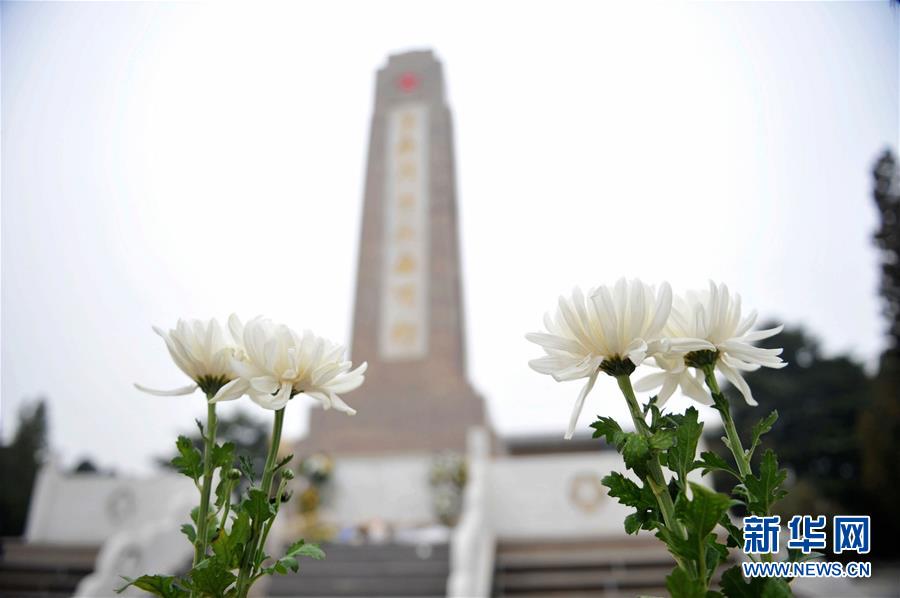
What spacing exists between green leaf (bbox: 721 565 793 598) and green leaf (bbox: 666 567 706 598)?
1.5 inches

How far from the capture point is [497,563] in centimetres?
692

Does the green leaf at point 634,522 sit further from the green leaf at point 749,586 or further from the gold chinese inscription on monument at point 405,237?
the gold chinese inscription on monument at point 405,237

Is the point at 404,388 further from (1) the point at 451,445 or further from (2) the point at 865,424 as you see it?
(2) the point at 865,424

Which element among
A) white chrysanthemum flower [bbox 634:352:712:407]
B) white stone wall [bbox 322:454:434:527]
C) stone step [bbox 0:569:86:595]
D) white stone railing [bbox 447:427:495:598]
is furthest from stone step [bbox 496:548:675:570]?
white chrysanthemum flower [bbox 634:352:712:407]

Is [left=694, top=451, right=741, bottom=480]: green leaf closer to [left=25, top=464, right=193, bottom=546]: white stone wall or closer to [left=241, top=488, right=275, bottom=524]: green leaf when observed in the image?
[left=241, top=488, right=275, bottom=524]: green leaf

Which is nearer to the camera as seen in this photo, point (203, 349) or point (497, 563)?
point (203, 349)

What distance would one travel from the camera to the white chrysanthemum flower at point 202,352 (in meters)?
0.93

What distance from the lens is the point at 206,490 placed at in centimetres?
86

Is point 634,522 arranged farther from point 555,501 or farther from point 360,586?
point 555,501

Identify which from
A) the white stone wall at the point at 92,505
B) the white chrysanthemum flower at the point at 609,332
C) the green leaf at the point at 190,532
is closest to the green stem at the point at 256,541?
the green leaf at the point at 190,532

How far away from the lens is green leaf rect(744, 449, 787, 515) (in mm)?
744

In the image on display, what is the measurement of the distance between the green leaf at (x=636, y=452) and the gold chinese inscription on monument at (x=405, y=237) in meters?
11.2

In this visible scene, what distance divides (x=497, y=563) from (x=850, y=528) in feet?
21.1

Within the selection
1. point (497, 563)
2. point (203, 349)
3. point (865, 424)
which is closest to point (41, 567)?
point (497, 563)
